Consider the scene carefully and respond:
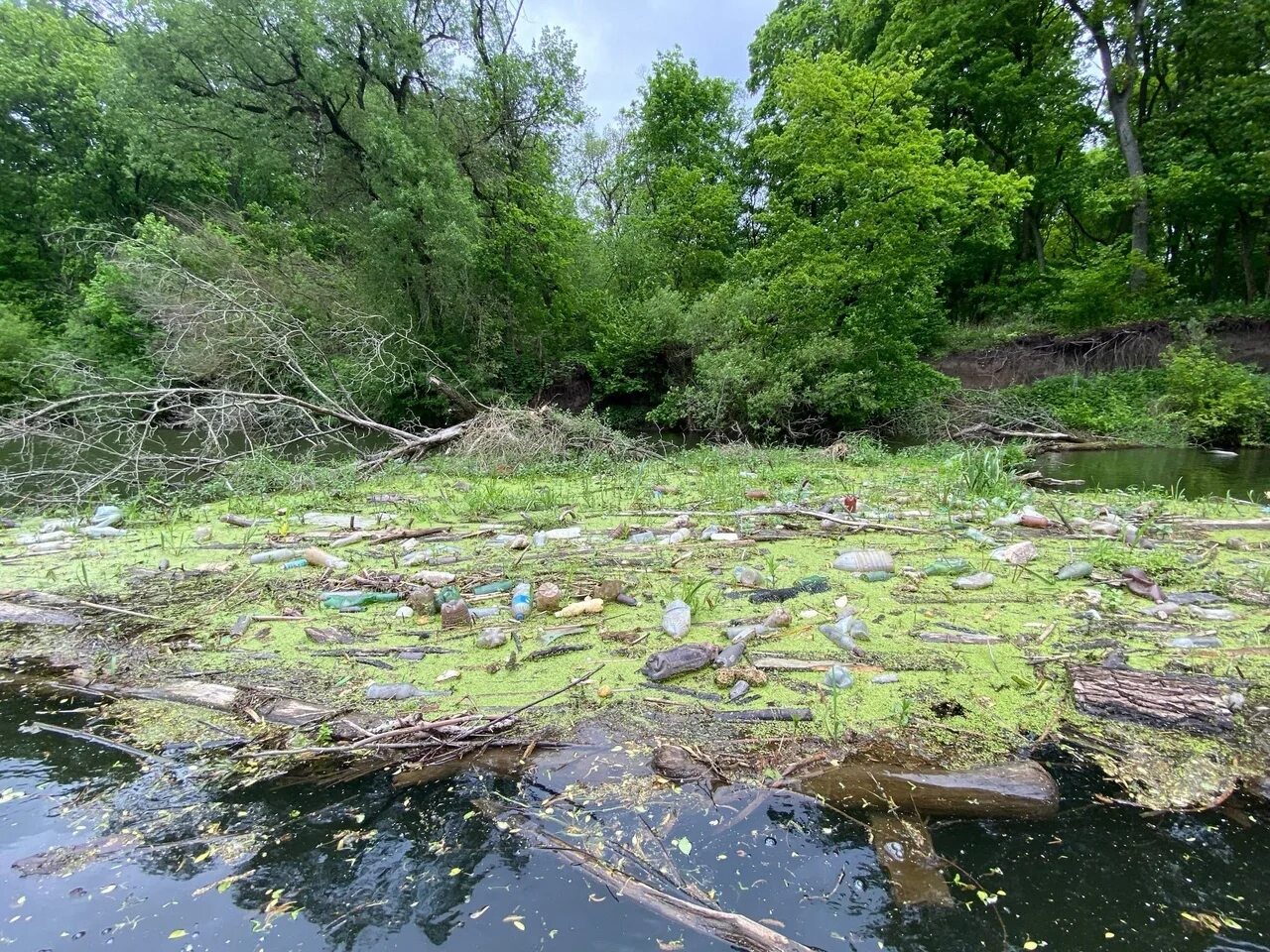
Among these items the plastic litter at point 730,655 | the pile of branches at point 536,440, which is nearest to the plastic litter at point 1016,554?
the plastic litter at point 730,655

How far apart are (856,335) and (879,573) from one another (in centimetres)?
893

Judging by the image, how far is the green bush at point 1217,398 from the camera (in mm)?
10172

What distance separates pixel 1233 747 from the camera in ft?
6.44

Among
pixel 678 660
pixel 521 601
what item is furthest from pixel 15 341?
pixel 678 660

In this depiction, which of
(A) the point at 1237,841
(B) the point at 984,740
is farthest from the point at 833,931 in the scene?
(A) the point at 1237,841

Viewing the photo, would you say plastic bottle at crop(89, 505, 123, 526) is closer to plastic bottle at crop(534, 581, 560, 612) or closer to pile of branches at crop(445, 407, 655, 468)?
pile of branches at crop(445, 407, 655, 468)

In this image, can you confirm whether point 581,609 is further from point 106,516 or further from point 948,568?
point 106,516

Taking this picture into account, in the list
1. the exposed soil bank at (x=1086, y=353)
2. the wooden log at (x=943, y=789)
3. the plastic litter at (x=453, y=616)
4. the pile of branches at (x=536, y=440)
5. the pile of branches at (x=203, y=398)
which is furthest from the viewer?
the exposed soil bank at (x=1086, y=353)

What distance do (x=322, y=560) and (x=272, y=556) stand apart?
1.43 ft

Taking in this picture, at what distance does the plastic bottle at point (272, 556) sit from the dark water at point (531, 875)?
84.6 inches

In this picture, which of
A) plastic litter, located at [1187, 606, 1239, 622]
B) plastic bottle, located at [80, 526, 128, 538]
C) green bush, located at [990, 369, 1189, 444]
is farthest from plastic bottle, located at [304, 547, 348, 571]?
green bush, located at [990, 369, 1189, 444]

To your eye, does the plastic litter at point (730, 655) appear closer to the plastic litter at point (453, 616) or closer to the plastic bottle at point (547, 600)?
the plastic bottle at point (547, 600)

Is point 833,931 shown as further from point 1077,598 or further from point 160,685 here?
point 160,685

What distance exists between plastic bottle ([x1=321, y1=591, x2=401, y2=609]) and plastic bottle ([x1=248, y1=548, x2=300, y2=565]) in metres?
0.96
